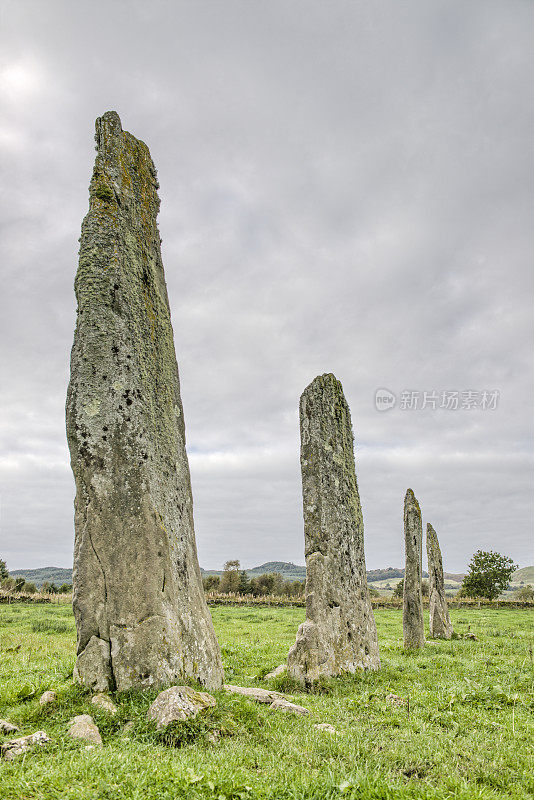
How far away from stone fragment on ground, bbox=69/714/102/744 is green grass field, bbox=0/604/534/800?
12cm

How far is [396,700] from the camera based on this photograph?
28.9 feet

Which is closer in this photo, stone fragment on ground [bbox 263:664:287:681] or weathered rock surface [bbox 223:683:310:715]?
weathered rock surface [bbox 223:683:310:715]

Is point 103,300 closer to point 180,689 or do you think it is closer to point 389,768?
point 180,689

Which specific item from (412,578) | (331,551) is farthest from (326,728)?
(412,578)

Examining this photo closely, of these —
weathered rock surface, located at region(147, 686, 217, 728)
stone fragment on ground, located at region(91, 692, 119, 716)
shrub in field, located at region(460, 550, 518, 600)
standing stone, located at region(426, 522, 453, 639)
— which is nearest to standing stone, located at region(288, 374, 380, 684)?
weathered rock surface, located at region(147, 686, 217, 728)

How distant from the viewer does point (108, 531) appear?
26.7ft

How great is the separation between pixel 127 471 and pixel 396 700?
6.46 m

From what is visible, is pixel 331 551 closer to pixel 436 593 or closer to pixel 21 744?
pixel 21 744

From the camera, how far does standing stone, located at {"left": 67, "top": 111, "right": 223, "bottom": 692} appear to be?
7.90 metres

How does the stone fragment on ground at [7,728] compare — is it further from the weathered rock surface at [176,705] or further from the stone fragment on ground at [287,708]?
the stone fragment on ground at [287,708]

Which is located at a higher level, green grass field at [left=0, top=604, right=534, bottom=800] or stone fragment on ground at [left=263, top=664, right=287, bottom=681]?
green grass field at [left=0, top=604, right=534, bottom=800]

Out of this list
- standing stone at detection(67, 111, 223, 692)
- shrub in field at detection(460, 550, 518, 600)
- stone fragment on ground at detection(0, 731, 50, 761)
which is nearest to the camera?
stone fragment on ground at detection(0, 731, 50, 761)

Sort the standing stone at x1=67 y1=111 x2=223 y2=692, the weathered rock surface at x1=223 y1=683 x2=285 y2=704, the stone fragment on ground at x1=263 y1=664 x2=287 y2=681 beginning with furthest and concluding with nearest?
the stone fragment on ground at x1=263 y1=664 x2=287 y2=681 < the weathered rock surface at x1=223 y1=683 x2=285 y2=704 < the standing stone at x1=67 y1=111 x2=223 y2=692

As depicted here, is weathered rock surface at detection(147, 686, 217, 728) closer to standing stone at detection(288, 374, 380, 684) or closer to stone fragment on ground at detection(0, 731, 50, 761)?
stone fragment on ground at detection(0, 731, 50, 761)
